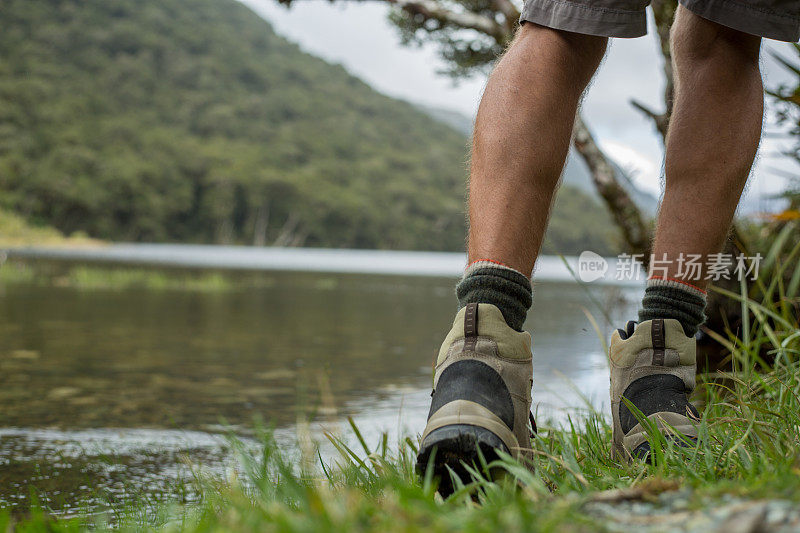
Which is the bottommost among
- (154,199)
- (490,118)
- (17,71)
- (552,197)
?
(154,199)

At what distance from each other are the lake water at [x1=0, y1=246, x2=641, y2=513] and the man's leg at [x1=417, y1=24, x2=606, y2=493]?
23 centimetres

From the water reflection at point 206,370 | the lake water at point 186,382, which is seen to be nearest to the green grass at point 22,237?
the water reflection at point 206,370

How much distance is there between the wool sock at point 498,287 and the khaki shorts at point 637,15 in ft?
1.27

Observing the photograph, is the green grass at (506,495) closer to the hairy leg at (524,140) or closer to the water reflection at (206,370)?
the water reflection at (206,370)

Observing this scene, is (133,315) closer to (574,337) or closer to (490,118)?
(574,337)

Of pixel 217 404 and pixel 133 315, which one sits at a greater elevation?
pixel 217 404

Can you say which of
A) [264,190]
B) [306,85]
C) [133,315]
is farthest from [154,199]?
[133,315]

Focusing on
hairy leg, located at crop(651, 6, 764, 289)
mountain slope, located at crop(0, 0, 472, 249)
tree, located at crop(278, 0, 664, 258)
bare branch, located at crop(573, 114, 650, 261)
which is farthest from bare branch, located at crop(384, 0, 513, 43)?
mountain slope, located at crop(0, 0, 472, 249)

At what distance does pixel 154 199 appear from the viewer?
172ft

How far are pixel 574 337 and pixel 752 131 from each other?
18.1 feet

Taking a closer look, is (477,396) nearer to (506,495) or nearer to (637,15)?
(506,495)

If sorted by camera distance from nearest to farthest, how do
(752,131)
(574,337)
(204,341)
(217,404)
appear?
(752,131), (217,404), (204,341), (574,337)

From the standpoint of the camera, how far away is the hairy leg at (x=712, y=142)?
4.00 feet

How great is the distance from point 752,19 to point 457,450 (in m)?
0.86
